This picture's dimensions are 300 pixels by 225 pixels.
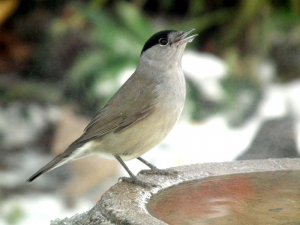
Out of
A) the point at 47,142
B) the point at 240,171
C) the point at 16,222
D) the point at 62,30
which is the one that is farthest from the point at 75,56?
the point at 240,171

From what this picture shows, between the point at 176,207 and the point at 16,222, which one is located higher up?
the point at 16,222

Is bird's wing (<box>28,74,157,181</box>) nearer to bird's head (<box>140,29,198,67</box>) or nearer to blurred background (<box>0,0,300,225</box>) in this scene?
bird's head (<box>140,29,198,67</box>)

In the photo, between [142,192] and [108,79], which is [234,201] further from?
[108,79]

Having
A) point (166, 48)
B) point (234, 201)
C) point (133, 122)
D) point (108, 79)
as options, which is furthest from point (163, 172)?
point (108, 79)

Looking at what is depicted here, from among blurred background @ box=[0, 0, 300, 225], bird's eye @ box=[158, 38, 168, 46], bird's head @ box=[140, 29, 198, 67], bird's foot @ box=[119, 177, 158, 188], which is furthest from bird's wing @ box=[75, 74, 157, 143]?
blurred background @ box=[0, 0, 300, 225]

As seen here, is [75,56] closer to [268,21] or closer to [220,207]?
[268,21]

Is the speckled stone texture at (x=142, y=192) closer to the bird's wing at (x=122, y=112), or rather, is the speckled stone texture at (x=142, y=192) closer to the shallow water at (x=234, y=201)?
the shallow water at (x=234, y=201)
